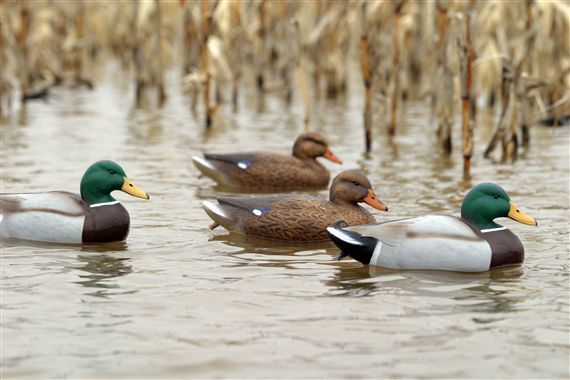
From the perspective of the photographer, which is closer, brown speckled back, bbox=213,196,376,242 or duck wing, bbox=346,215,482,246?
duck wing, bbox=346,215,482,246

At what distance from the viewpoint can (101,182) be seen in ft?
30.4

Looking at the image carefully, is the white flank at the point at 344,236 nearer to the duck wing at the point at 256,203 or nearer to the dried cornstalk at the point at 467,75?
the duck wing at the point at 256,203

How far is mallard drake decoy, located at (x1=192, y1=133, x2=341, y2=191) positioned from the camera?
1216 centimetres

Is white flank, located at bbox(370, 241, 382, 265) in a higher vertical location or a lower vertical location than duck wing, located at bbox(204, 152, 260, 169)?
lower

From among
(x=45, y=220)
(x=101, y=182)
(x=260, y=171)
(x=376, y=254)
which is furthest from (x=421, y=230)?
(x=260, y=171)

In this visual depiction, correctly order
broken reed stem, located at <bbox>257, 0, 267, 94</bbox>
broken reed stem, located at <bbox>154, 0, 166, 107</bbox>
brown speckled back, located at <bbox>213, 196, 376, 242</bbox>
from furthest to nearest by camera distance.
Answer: broken reed stem, located at <bbox>257, 0, 267, 94</bbox> → broken reed stem, located at <bbox>154, 0, 166, 107</bbox> → brown speckled back, located at <bbox>213, 196, 376, 242</bbox>

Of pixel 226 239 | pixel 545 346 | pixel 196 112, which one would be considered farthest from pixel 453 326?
pixel 196 112

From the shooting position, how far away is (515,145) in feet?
44.7

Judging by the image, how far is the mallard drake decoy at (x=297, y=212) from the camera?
30.8 feet

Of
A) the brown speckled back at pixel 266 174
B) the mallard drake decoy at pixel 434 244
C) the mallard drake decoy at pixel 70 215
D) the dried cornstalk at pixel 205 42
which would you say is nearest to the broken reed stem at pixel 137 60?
the dried cornstalk at pixel 205 42

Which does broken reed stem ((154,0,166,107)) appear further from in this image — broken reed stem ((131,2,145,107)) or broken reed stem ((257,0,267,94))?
broken reed stem ((257,0,267,94))

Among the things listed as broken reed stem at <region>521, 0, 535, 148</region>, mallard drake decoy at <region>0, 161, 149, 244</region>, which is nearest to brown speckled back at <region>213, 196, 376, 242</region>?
mallard drake decoy at <region>0, 161, 149, 244</region>

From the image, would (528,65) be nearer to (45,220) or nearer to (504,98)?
(504,98)

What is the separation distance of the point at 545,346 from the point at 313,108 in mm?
13355
